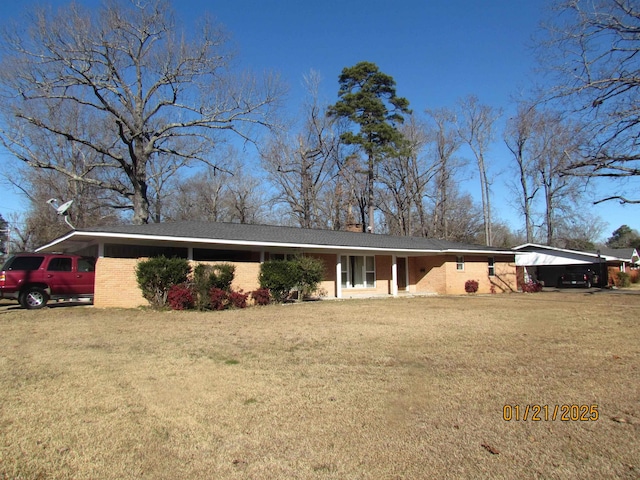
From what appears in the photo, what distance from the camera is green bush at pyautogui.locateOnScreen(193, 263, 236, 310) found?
14.1 meters

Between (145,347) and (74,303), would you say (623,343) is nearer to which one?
(145,347)

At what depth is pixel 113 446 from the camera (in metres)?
3.51

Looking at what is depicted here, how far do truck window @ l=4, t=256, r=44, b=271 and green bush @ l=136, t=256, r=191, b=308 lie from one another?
313 cm

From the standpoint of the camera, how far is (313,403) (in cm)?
460

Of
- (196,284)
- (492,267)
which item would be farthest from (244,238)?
(492,267)

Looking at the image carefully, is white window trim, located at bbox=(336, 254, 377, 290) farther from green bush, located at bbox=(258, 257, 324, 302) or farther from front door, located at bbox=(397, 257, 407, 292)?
green bush, located at bbox=(258, 257, 324, 302)

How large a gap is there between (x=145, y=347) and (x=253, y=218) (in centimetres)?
3432

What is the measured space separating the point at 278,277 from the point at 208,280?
2862 mm

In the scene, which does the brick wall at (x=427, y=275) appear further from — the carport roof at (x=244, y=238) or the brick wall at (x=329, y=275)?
the brick wall at (x=329, y=275)

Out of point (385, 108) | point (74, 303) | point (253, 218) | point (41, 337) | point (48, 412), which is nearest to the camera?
point (48, 412)

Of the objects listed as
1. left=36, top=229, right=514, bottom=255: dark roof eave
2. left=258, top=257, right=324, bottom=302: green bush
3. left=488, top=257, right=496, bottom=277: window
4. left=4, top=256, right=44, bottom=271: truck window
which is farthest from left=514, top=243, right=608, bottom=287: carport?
left=4, top=256, right=44, bottom=271: truck window

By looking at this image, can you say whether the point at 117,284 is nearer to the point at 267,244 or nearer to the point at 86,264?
the point at 86,264

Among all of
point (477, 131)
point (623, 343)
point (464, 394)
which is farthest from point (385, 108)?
point (464, 394)

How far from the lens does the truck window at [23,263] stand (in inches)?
530
